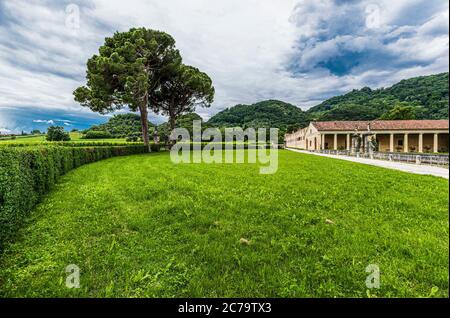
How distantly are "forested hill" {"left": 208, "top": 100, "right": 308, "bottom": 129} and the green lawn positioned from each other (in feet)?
198

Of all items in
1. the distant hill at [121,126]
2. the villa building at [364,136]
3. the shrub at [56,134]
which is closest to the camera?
the villa building at [364,136]

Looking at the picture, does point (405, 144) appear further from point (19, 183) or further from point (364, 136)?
point (19, 183)

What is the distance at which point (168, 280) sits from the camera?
8.39 ft

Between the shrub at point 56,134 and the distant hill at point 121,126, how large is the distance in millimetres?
14501

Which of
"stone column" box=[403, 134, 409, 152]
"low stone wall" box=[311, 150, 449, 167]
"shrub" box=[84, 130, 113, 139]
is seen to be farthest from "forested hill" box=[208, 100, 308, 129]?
"low stone wall" box=[311, 150, 449, 167]

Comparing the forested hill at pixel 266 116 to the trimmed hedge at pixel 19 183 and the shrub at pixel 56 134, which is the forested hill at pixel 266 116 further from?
the trimmed hedge at pixel 19 183

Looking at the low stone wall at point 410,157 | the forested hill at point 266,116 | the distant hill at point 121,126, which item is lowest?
the low stone wall at point 410,157

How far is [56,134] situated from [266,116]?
179 feet

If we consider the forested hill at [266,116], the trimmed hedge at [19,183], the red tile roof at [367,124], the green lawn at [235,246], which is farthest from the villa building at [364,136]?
the trimmed hedge at [19,183]

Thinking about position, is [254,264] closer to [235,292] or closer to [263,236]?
[235,292]

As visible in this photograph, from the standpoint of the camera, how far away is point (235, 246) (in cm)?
334

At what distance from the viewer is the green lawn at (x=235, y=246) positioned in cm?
241
